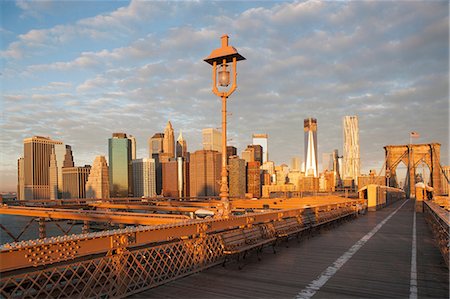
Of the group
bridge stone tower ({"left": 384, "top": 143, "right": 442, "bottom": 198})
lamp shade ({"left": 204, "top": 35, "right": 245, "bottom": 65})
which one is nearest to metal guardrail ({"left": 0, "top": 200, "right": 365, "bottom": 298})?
lamp shade ({"left": 204, "top": 35, "right": 245, "bottom": 65})

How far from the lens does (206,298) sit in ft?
21.6

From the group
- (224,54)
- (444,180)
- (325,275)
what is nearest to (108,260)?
(325,275)

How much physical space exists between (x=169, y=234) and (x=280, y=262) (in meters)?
3.70

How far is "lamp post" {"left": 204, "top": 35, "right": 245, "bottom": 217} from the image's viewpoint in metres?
11.2

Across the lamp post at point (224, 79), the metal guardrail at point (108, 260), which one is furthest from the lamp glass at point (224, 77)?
the metal guardrail at point (108, 260)

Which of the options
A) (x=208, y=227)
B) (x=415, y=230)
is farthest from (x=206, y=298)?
(x=415, y=230)

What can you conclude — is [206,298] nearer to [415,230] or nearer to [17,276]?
[17,276]

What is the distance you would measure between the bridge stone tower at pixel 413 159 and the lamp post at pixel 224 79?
58.9 m

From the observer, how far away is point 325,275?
8.17 metres

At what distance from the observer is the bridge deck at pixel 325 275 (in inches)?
272

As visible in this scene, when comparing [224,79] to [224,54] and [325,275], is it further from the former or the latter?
[325,275]

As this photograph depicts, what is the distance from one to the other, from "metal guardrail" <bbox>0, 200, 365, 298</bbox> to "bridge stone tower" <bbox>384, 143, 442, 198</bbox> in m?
62.0

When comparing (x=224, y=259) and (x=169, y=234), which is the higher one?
(x=169, y=234)

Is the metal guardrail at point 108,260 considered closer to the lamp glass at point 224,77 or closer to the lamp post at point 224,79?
the lamp post at point 224,79
